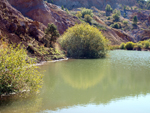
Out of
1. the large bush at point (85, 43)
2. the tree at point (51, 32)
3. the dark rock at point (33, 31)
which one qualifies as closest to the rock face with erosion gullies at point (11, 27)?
the dark rock at point (33, 31)

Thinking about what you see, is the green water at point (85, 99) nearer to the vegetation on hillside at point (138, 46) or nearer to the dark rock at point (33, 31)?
the dark rock at point (33, 31)

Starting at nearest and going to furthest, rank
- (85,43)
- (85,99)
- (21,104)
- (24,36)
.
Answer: (21,104) < (85,99) < (24,36) < (85,43)

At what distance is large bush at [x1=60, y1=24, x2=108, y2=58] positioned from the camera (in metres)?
35.8

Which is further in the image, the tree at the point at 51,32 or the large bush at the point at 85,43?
the large bush at the point at 85,43

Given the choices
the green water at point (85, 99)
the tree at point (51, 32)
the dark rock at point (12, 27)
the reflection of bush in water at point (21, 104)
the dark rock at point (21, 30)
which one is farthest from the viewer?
the tree at point (51, 32)

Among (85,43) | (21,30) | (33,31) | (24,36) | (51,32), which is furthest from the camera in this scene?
(85,43)

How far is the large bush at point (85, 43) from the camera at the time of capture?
3581 centimetres

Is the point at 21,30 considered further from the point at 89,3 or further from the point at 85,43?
the point at 89,3

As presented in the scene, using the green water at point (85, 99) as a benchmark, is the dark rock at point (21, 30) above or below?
above

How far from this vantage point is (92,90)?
1312cm

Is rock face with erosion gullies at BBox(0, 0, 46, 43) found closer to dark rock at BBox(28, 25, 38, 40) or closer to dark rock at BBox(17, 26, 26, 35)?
dark rock at BBox(17, 26, 26, 35)

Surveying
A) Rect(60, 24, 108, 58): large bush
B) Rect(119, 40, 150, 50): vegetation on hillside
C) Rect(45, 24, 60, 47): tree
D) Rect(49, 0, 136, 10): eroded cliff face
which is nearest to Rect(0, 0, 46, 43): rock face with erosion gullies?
Rect(45, 24, 60, 47): tree

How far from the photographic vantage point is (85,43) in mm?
35938

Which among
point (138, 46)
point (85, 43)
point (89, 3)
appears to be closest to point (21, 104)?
point (85, 43)
